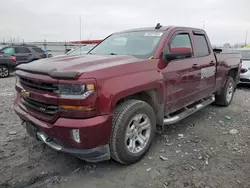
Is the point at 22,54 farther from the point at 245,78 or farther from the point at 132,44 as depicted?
the point at 245,78

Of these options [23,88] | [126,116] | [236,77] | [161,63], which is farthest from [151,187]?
[236,77]

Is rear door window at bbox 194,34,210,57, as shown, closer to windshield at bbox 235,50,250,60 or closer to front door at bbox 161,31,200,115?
front door at bbox 161,31,200,115

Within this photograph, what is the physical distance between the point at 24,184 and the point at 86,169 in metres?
0.76

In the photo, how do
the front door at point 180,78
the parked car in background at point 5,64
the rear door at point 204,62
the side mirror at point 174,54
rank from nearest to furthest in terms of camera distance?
the side mirror at point 174,54 < the front door at point 180,78 < the rear door at point 204,62 < the parked car in background at point 5,64

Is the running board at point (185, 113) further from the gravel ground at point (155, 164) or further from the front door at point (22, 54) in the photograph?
Answer: the front door at point (22, 54)

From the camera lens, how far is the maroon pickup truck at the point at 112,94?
2.38m

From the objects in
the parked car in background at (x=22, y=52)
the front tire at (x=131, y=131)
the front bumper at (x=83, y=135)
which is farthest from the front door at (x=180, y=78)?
the parked car in background at (x=22, y=52)

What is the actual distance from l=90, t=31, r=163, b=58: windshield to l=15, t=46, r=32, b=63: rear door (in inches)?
399

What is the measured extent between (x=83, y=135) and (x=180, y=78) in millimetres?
1963

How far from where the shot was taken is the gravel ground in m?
2.64

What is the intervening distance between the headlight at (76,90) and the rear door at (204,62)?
261 cm

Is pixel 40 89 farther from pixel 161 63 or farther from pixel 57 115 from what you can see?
pixel 161 63

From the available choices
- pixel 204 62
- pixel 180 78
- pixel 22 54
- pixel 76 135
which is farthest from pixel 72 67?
pixel 22 54

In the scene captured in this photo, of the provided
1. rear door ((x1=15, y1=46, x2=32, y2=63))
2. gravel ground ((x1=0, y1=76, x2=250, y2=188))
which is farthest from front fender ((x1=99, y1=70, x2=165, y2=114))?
rear door ((x1=15, y1=46, x2=32, y2=63))
